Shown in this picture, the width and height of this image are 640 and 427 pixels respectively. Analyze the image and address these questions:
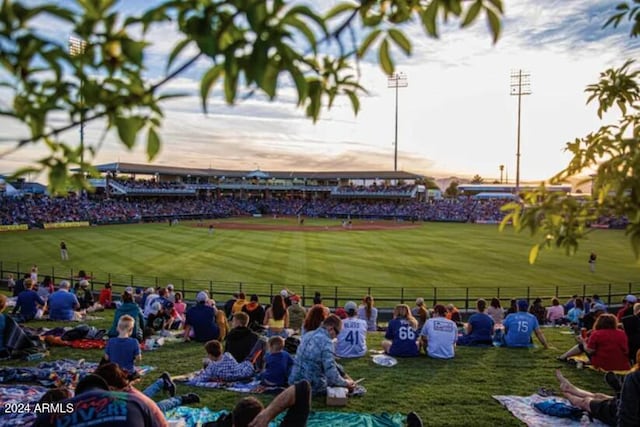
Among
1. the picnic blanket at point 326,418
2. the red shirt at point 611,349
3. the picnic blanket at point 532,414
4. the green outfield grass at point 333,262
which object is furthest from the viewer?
the green outfield grass at point 333,262

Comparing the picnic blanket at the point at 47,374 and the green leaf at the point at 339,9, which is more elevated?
the green leaf at the point at 339,9

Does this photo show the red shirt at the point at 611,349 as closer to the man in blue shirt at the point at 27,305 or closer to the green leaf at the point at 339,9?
the green leaf at the point at 339,9

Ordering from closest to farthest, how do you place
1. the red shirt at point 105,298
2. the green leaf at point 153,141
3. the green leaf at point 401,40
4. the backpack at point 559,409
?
the green leaf at point 153,141 < the green leaf at point 401,40 < the backpack at point 559,409 < the red shirt at point 105,298

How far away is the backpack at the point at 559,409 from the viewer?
6781mm

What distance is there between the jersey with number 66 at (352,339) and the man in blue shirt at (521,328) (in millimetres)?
3787

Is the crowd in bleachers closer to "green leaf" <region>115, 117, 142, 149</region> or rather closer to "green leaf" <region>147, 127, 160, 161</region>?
"green leaf" <region>147, 127, 160, 161</region>

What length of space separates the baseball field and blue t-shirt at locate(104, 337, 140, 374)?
62 cm

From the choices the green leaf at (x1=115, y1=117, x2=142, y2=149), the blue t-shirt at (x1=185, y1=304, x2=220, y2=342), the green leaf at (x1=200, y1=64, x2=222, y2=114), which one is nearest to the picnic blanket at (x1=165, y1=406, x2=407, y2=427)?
the blue t-shirt at (x1=185, y1=304, x2=220, y2=342)

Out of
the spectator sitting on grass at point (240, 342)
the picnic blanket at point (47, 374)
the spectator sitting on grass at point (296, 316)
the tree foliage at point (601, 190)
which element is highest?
the tree foliage at point (601, 190)

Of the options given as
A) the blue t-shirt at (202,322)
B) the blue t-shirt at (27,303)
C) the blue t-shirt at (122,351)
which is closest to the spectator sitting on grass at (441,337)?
the blue t-shirt at (202,322)

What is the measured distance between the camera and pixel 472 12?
2271mm

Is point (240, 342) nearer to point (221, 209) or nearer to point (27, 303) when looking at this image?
point (27, 303)

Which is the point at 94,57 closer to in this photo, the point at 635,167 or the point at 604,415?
the point at 635,167

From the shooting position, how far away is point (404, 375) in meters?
8.77
